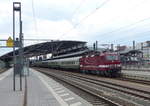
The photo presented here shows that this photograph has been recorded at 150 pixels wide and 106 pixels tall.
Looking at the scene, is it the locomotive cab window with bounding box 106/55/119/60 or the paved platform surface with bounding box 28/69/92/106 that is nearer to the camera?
the paved platform surface with bounding box 28/69/92/106

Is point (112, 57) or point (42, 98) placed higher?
point (112, 57)

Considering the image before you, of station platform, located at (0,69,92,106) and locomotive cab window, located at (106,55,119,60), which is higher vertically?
locomotive cab window, located at (106,55,119,60)

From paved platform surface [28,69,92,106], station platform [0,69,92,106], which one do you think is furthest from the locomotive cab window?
paved platform surface [28,69,92,106]

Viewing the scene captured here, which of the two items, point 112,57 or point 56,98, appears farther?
point 112,57

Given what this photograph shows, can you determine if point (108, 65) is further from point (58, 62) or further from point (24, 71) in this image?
point (58, 62)

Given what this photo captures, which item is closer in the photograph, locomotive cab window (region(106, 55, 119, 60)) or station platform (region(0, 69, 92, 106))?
station platform (region(0, 69, 92, 106))

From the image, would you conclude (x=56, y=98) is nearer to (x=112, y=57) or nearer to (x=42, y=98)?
(x=42, y=98)

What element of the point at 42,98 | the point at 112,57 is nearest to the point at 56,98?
the point at 42,98

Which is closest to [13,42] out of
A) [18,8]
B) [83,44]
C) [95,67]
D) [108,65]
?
[18,8]

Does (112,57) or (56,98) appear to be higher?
(112,57)

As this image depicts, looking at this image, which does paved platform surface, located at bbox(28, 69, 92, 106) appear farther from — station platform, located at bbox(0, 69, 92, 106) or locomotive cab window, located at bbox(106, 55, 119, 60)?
locomotive cab window, located at bbox(106, 55, 119, 60)

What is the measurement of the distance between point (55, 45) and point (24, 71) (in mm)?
53624

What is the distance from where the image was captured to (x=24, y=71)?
131 feet

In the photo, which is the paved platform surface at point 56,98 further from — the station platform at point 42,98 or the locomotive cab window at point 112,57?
the locomotive cab window at point 112,57
